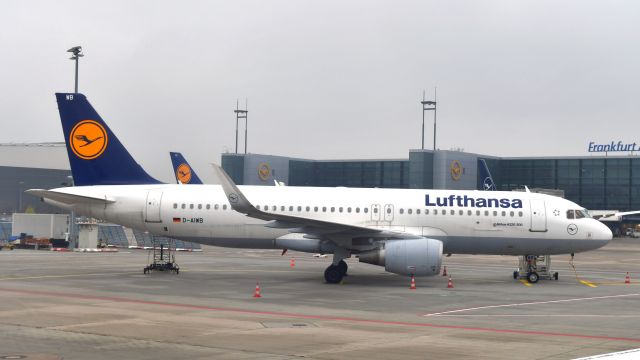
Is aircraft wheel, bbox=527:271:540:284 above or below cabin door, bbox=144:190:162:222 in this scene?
below

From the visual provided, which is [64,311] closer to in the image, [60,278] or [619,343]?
[60,278]

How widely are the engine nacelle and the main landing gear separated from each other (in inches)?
94.6

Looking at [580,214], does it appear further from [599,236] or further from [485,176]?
[485,176]

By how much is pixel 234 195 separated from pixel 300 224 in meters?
2.76

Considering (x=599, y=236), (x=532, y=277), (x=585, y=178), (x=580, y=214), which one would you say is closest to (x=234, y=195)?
(x=532, y=277)

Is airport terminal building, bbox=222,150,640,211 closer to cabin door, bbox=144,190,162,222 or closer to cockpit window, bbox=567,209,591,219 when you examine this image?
cockpit window, bbox=567,209,591,219

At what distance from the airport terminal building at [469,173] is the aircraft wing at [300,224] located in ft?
216

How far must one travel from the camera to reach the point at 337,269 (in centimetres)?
3256

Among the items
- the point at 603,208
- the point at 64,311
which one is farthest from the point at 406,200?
the point at 603,208

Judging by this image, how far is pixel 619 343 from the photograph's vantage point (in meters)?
17.8

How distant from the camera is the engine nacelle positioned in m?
30.6

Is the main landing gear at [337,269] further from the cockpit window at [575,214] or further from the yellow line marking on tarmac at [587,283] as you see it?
the yellow line marking on tarmac at [587,283]

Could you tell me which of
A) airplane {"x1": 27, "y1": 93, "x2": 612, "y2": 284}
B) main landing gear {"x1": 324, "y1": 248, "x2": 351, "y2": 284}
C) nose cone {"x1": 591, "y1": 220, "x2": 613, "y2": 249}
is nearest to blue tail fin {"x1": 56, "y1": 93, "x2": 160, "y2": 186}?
airplane {"x1": 27, "y1": 93, "x2": 612, "y2": 284}

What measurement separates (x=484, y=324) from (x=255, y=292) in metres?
9.31
